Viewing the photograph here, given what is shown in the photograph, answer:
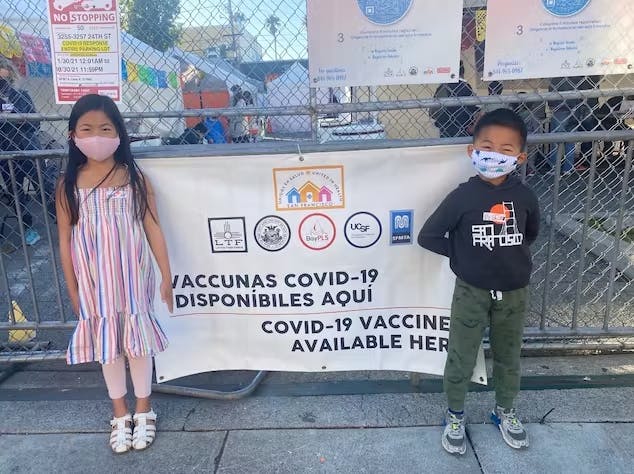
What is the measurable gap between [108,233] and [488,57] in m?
2.02

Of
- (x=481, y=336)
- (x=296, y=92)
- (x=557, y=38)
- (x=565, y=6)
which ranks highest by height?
(x=565, y=6)

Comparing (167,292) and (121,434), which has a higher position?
(167,292)

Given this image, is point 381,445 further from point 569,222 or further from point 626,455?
point 569,222

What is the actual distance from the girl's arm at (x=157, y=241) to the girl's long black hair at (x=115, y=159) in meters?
0.04

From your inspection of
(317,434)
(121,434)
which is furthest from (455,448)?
(121,434)

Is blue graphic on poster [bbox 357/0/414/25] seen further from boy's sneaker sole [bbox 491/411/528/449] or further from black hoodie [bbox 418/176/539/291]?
boy's sneaker sole [bbox 491/411/528/449]

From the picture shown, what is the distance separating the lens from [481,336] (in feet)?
8.21

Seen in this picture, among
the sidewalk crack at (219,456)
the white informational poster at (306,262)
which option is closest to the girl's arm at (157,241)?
the white informational poster at (306,262)

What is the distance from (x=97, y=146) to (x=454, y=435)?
2.12 metres

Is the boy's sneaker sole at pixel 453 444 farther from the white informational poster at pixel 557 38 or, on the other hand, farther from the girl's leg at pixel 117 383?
the white informational poster at pixel 557 38

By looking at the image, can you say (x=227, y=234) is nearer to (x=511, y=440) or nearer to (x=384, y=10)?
(x=384, y=10)

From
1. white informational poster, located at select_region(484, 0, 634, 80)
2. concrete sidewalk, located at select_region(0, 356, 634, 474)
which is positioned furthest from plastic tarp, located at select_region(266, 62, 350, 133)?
concrete sidewalk, located at select_region(0, 356, 634, 474)

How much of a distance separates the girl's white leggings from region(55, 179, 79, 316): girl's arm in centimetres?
33

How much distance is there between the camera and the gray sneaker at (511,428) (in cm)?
251
